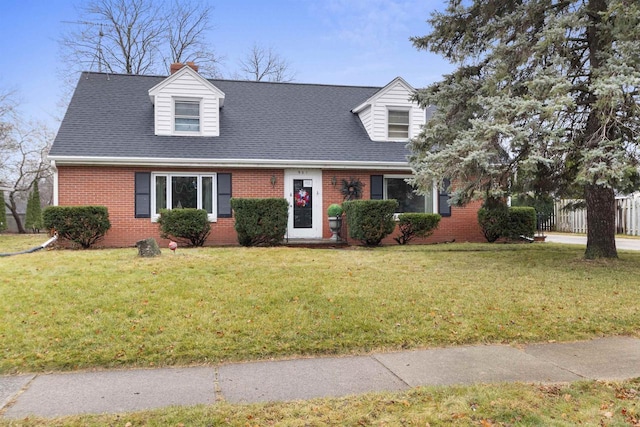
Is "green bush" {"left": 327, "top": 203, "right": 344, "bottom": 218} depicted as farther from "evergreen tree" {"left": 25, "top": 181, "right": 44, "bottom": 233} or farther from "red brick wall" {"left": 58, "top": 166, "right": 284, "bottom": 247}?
"evergreen tree" {"left": 25, "top": 181, "right": 44, "bottom": 233}

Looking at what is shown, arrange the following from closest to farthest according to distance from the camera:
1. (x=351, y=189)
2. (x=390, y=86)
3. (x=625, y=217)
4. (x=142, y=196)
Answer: (x=142, y=196) → (x=351, y=189) → (x=390, y=86) → (x=625, y=217)

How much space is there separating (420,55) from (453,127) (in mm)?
2858

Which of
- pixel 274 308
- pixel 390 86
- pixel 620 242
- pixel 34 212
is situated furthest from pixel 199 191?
pixel 34 212

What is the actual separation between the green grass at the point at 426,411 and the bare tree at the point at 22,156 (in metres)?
26.0

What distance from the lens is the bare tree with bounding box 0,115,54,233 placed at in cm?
2502

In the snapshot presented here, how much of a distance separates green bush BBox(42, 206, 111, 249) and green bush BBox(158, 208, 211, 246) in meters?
1.49

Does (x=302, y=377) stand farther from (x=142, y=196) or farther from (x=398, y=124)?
(x=398, y=124)

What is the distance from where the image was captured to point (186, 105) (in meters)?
14.9

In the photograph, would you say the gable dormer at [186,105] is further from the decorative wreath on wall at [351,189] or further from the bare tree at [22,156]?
the bare tree at [22,156]

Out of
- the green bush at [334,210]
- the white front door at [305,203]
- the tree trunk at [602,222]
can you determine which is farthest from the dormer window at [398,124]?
the tree trunk at [602,222]

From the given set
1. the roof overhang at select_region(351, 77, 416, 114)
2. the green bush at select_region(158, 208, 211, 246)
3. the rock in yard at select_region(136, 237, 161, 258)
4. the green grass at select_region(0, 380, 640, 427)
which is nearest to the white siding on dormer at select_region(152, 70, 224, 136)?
the green bush at select_region(158, 208, 211, 246)

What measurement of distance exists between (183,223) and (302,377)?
9.24 m

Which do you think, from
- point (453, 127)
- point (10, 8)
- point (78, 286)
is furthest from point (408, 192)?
point (10, 8)

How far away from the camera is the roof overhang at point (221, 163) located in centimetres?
1293
